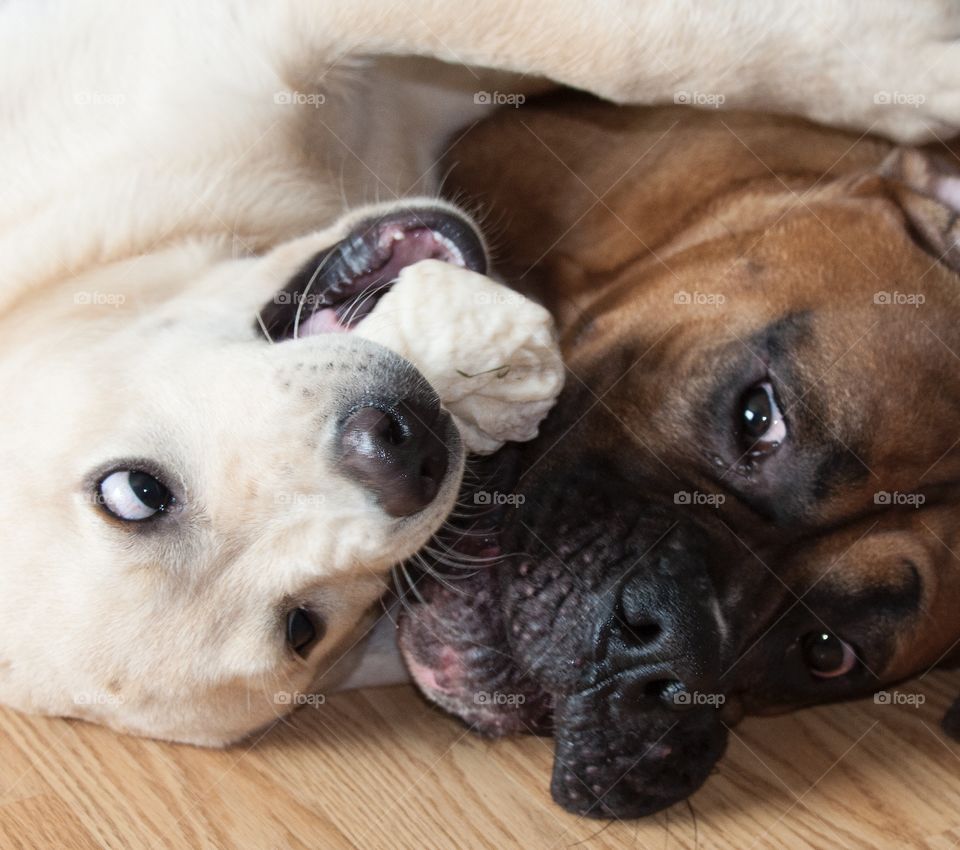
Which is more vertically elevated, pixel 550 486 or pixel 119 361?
pixel 119 361

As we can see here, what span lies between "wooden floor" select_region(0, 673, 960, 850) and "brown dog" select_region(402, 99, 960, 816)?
18cm

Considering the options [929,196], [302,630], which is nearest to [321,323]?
[302,630]

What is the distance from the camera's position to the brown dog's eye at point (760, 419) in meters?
1.86

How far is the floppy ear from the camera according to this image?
208cm

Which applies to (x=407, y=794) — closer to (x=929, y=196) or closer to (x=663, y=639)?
(x=663, y=639)

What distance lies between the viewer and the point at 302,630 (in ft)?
6.14

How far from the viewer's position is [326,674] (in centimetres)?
215

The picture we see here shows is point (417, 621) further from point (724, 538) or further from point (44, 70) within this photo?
point (44, 70)

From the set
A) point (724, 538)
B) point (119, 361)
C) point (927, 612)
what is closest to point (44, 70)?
point (119, 361)

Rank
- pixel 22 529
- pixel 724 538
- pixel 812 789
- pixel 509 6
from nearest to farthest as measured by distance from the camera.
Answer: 1. pixel 22 529
2. pixel 724 538
3. pixel 509 6
4. pixel 812 789

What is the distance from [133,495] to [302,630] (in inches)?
14.7

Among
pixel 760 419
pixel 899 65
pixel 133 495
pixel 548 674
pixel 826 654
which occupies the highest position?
pixel 899 65

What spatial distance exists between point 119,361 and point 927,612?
4.60 feet

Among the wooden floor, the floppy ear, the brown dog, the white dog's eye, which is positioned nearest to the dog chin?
the brown dog
